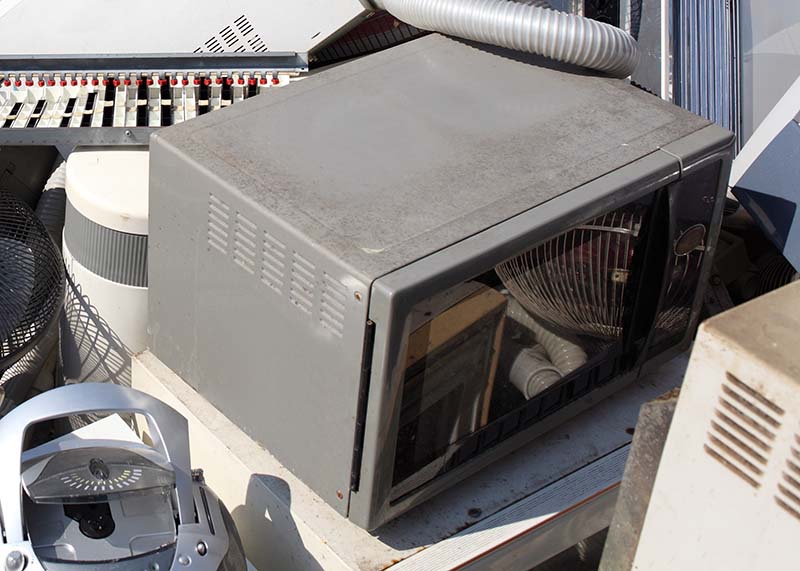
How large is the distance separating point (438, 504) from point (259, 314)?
0.46 m

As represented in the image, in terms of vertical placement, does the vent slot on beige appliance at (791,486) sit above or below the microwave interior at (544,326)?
above

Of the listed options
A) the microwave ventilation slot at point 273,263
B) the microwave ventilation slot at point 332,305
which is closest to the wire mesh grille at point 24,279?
the microwave ventilation slot at point 273,263

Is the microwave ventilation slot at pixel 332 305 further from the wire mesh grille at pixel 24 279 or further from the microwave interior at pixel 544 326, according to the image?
the wire mesh grille at pixel 24 279

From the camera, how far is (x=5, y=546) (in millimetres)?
1355

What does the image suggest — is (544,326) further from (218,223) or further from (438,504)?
(218,223)

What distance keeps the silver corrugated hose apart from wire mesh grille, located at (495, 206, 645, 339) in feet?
1.19

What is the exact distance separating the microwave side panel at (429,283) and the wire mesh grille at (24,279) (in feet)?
2.64

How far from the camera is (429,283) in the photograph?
1.43m

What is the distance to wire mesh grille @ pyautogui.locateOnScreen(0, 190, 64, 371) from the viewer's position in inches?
79.4

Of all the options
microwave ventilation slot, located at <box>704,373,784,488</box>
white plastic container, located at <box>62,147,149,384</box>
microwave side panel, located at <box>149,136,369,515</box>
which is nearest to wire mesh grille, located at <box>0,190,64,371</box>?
white plastic container, located at <box>62,147,149,384</box>

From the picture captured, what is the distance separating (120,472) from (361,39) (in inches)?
54.9

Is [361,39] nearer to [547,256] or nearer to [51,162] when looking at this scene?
[51,162]

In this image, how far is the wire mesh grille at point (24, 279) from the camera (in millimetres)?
2016

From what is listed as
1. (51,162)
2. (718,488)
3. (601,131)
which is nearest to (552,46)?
(601,131)
